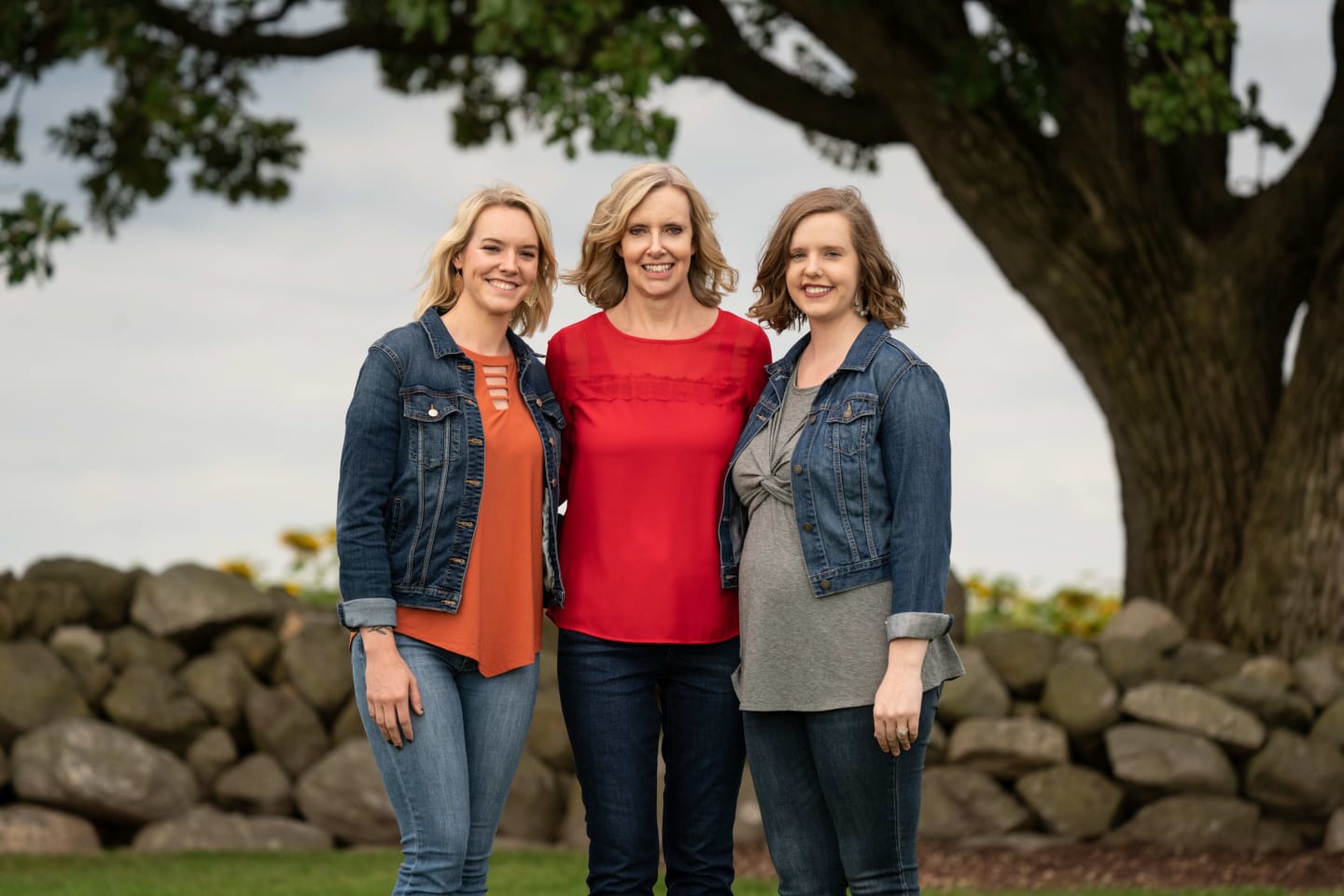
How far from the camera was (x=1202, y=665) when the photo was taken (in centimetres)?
782

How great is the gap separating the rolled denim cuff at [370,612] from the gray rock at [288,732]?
15.8 ft

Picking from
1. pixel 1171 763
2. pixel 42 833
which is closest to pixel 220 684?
pixel 42 833

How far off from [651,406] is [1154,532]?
5.61m

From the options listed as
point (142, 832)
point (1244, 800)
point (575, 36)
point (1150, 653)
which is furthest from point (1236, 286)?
point (142, 832)

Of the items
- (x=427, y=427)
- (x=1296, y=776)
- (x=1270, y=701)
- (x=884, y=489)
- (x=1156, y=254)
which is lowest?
(x=1296, y=776)

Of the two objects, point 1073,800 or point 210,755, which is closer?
point 1073,800

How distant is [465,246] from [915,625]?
1330 mm

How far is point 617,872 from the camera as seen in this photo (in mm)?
3586

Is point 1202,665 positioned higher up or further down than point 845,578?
further down

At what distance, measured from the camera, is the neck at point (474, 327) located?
139 inches

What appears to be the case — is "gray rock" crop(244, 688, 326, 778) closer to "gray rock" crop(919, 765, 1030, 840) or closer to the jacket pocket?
"gray rock" crop(919, 765, 1030, 840)

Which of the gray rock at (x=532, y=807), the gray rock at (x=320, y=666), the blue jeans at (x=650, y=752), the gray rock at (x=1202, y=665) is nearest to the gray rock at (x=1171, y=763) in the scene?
the gray rock at (x=1202, y=665)

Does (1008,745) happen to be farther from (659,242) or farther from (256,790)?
(659,242)

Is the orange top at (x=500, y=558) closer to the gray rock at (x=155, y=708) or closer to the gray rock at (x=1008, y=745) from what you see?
the gray rock at (x=1008, y=745)
